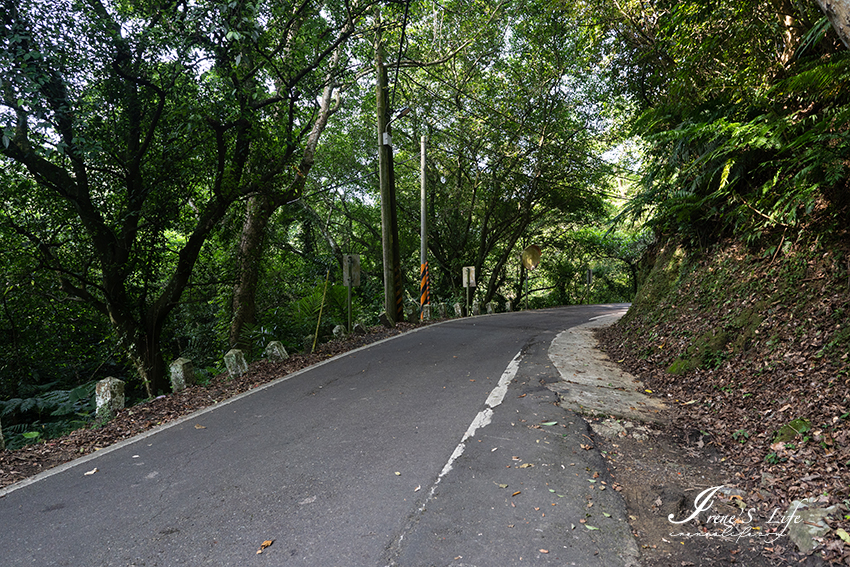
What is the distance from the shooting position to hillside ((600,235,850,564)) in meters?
3.44

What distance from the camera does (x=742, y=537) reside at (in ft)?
9.66

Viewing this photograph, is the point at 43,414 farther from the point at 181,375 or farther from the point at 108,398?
the point at 108,398

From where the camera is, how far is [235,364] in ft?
25.4

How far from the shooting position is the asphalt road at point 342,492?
2.86m

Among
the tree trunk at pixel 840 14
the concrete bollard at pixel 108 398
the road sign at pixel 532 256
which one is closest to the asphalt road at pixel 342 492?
the concrete bollard at pixel 108 398

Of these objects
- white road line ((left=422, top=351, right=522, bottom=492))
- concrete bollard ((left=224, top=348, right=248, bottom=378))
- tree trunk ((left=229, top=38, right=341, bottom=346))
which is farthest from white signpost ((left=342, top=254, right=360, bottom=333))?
white road line ((left=422, top=351, right=522, bottom=492))

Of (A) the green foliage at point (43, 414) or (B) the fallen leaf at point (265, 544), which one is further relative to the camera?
(A) the green foliage at point (43, 414)

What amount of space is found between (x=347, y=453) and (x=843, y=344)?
16.0 feet

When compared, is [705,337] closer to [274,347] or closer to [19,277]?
[274,347]

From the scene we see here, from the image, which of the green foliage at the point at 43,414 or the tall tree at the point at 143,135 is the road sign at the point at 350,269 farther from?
the green foliage at the point at 43,414

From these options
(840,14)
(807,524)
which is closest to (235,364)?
(807,524)

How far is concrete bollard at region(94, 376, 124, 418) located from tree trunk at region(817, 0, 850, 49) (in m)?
8.12

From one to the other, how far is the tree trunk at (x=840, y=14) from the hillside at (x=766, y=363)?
2862 mm

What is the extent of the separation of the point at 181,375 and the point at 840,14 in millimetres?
8274
